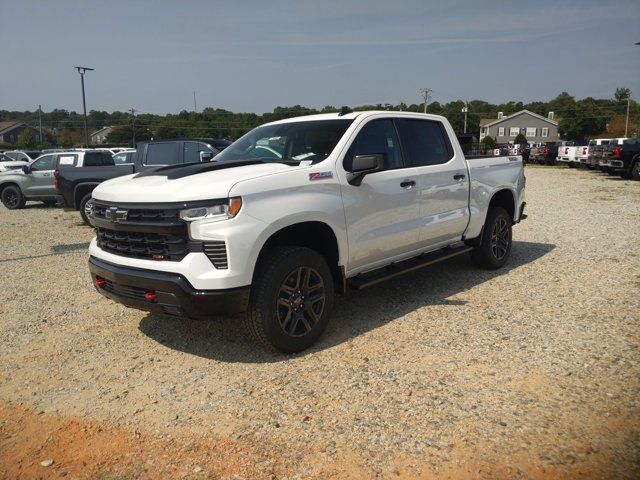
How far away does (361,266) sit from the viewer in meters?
4.61

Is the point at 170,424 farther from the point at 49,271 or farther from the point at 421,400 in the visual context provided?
the point at 49,271

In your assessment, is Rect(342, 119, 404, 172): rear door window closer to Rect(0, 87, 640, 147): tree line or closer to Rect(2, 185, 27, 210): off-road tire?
Rect(2, 185, 27, 210): off-road tire

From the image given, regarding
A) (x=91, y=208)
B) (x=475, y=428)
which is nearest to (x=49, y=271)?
(x=91, y=208)

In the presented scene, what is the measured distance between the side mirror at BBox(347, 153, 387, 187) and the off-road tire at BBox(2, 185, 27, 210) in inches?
574

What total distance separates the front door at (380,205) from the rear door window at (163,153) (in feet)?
25.9

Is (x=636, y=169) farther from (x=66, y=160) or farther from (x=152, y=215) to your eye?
(x=152, y=215)

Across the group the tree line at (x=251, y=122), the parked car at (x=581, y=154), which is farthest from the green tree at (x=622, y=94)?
the parked car at (x=581, y=154)

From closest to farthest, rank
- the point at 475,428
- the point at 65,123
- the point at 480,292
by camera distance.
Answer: the point at 475,428
the point at 480,292
the point at 65,123

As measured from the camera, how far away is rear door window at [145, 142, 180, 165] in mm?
11742

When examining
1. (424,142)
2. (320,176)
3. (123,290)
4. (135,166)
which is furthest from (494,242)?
(135,166)

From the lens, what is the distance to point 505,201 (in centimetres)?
685

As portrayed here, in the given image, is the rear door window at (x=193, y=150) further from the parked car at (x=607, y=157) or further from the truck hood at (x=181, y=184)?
the parked car at (x=607, y=157)

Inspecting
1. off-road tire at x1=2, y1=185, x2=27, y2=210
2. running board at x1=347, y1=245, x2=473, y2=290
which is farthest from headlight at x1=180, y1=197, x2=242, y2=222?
off-road tire at x1=2, y1=185, x2=27, y2=210

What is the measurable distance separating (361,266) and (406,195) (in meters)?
0.87
